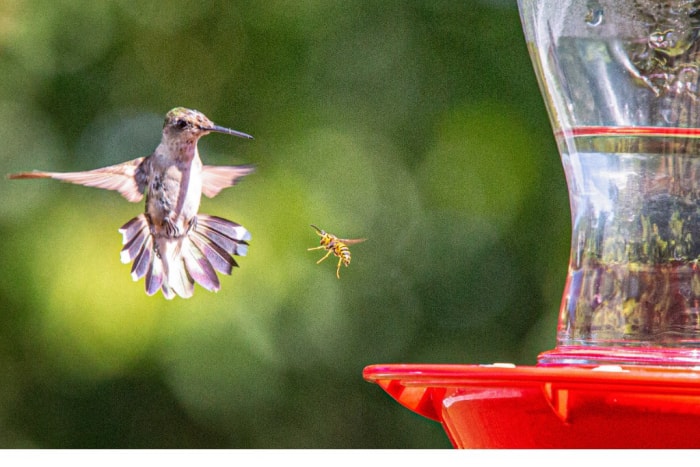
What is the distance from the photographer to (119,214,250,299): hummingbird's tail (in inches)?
110

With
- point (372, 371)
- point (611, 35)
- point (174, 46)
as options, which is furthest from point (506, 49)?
point (372, 371)

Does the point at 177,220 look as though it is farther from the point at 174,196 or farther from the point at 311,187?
the point at 311,187

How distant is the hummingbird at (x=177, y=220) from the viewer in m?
2.80

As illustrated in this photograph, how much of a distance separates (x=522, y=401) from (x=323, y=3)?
13.0 ft

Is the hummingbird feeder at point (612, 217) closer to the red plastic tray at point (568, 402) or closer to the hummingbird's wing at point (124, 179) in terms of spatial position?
the red plastic tray at point (568, 402)

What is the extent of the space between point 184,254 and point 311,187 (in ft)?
6.81

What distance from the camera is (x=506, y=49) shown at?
5559mm

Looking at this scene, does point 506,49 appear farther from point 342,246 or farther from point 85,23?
point 342,246

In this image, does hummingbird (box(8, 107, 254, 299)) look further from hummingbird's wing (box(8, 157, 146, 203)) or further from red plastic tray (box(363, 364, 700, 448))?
red plastic tray (box(363, 364, 700, 448))

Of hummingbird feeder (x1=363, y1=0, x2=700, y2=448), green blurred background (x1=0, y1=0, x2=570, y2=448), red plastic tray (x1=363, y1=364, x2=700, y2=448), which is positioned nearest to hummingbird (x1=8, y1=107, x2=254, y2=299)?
hummingbird feeder (x1=363, y1=0, x2=700, y2=448)

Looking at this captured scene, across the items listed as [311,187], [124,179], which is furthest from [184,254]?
[311,187]

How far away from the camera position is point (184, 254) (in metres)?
2.82

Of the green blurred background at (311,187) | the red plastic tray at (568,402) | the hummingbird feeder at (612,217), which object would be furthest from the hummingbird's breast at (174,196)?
the green blurred background at (311,187)

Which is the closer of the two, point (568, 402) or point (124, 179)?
point (568, 402)
